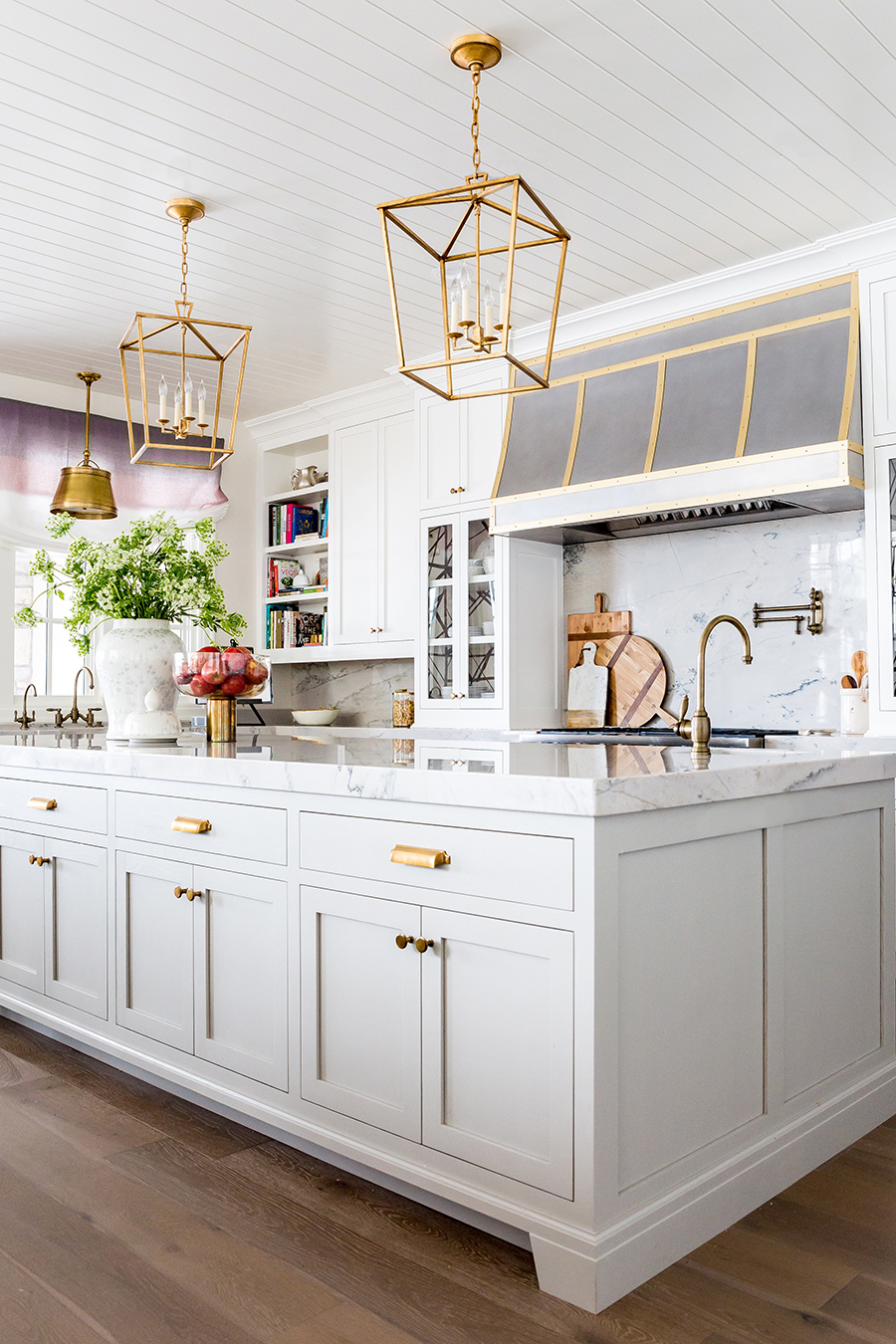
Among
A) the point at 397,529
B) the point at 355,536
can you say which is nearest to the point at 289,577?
the point at 355,536

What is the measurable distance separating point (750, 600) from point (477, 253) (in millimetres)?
2523

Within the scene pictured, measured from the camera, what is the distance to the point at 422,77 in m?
2.80

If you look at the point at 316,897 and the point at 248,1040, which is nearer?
the point at 316,897

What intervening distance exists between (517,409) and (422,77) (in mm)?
1894

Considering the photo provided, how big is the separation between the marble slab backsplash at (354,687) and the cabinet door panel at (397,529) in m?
0.37

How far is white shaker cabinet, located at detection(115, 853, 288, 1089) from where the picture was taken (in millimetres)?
2170

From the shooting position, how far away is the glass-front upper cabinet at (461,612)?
4684mm

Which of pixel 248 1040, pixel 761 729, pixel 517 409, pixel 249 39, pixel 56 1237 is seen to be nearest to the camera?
pixel 56 1237

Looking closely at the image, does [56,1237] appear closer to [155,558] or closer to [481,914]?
[481,914]

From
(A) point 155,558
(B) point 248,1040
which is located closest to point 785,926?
(B) point 248,1040

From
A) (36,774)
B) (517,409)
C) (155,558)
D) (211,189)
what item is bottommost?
(36,774)

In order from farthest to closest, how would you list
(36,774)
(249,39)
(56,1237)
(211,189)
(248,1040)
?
(211,189)
(36,774)
(249,39)
(248,1040)
(56,1237)

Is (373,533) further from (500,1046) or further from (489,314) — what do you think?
(500,1046)

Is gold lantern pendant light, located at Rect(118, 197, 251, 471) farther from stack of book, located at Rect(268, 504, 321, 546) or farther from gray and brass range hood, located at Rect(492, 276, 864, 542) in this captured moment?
gray and brass range hood, located at Rect(492, 276, 864, 542)
